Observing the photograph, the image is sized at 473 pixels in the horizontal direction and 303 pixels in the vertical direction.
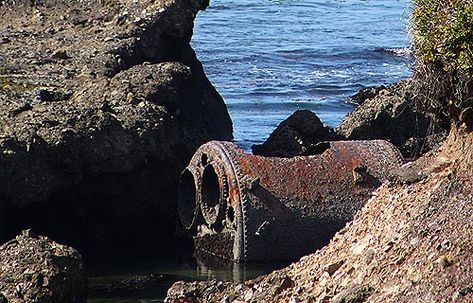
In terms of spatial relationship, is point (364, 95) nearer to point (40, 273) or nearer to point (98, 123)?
point (98, 123)

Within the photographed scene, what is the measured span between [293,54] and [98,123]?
14.0 m

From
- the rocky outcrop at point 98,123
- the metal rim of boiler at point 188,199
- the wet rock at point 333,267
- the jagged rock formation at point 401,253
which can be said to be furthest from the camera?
the metal rim of boiler at point 188,199

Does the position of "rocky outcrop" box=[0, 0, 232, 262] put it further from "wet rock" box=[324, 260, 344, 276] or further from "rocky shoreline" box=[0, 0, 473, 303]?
"wet rock" box=[324, 260, 344, 276]

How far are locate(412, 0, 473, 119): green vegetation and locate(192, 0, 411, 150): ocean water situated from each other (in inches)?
287

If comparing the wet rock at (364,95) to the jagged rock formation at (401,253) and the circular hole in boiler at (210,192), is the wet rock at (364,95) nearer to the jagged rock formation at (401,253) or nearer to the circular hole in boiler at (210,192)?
the circular hole in boiler at (210,192)

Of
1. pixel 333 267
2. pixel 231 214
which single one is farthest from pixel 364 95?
pixel 333 267

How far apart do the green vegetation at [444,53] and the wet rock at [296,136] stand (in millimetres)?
4897

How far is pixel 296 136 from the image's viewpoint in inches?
520

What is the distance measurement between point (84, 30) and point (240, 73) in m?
8.84

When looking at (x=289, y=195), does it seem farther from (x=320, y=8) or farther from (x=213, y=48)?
(x=320, y=8)

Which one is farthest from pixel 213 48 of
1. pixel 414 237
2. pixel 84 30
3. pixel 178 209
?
pixel 414 237

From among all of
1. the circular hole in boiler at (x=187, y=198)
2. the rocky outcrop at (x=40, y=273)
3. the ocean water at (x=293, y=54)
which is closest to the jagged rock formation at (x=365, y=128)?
the circular hole in boiler at (x=187, y=198)

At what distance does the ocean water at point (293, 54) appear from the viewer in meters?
19.3

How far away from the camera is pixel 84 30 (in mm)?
13812
